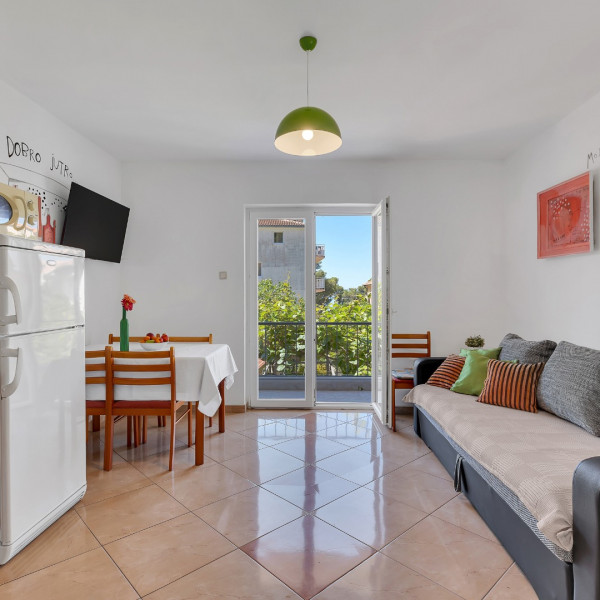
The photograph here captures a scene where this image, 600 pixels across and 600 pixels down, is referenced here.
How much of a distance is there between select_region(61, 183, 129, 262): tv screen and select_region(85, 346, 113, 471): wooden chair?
3.56 feet

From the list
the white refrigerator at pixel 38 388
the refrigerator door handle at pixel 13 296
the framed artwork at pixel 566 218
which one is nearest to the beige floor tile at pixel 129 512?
the white refrigerator at pixel 38 388

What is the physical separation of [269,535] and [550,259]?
303 cm

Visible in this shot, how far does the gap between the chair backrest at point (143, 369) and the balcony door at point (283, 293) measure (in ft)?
5.38

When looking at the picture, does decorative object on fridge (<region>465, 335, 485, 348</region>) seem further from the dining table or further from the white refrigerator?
the white refrigerator

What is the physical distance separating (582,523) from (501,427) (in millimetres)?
951

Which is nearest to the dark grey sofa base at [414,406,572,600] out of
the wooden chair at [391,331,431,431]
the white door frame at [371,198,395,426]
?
the white door frame at [371,198,395,426]

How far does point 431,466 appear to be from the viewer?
2.89m

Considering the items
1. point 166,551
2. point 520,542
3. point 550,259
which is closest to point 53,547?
point 166,551

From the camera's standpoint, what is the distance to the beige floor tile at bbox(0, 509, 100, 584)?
1.80 metres

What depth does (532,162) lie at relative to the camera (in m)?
3.64

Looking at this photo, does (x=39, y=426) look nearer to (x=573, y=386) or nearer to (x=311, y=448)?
(x=311, y=448)

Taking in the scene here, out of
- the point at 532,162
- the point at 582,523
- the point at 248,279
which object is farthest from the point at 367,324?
the point at 582,523

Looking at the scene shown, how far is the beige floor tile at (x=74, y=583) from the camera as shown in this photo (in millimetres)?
1636

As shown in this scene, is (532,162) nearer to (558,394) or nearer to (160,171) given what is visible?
(558,394)
